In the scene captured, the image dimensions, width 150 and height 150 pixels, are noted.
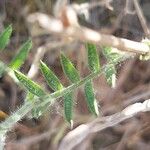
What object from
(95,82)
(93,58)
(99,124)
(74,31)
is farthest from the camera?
(95,82)

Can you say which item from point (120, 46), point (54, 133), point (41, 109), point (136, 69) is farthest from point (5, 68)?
point (136, 69)

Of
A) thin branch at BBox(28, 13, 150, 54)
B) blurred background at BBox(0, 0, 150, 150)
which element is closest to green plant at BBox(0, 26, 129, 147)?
thin branch at BBox(28, 13, 150, 54)

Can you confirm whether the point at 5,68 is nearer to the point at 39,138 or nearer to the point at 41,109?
the point at 41,109

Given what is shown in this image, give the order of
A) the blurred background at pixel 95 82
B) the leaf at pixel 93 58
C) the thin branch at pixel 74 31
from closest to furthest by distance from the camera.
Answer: the thin branch at pixel 74 31
the leaf at pixel 93 58
the blurred background at pixel 95 82

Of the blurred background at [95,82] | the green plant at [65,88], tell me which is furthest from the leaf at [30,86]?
the blurred background at [95,82]

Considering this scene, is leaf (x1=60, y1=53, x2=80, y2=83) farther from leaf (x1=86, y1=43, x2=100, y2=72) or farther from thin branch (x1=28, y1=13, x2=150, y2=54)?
thin branch (x1=28, y1=13, x2=150, y2=54)

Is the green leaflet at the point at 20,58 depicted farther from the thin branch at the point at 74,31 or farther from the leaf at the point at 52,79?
the thin branch at the point at 74,31

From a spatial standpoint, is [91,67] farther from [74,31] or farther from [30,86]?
[74,31]

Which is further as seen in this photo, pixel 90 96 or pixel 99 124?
pixel 99 124

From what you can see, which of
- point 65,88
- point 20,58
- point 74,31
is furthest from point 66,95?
point 74,31
